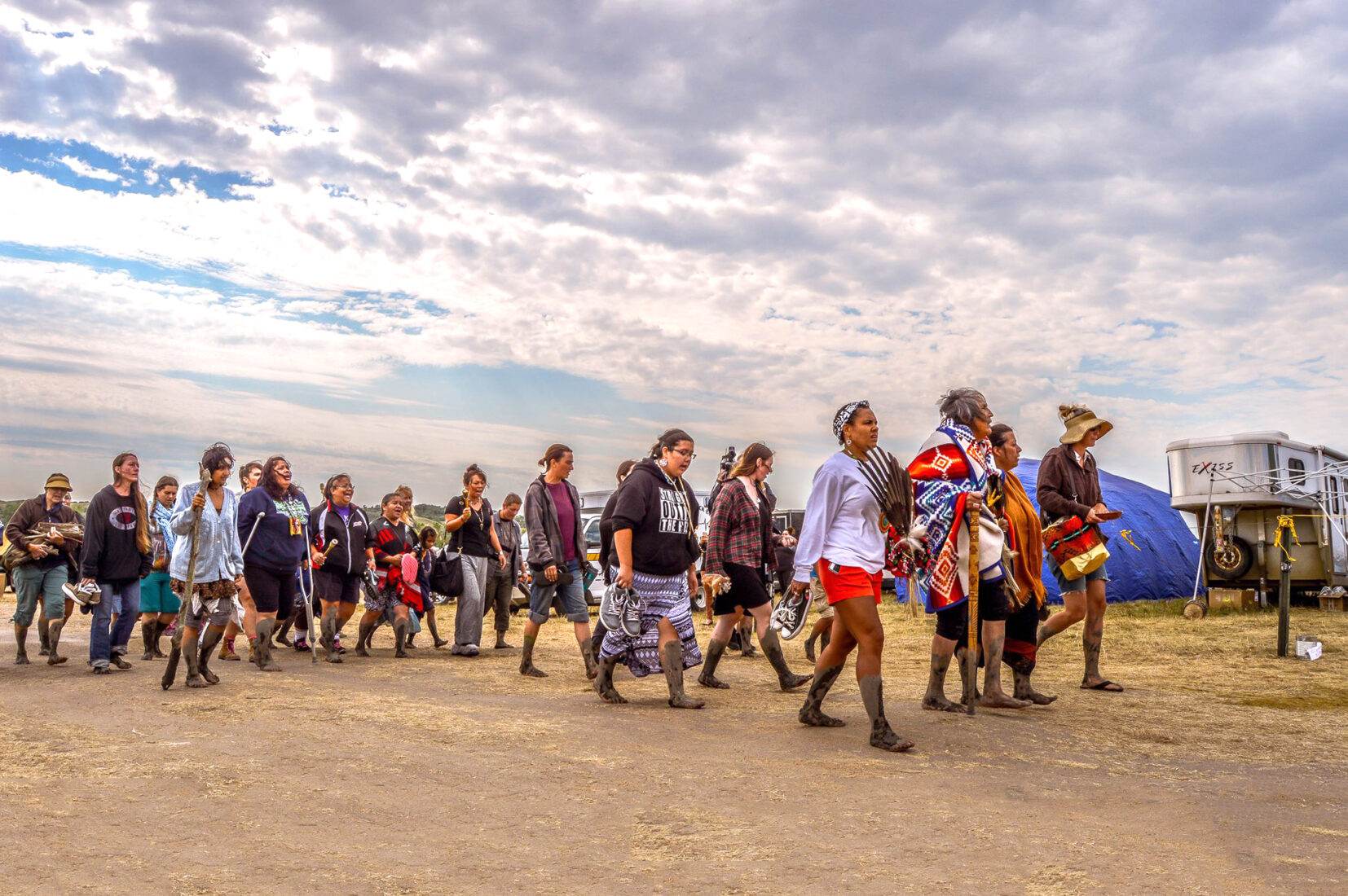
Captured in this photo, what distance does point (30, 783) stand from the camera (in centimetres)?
538

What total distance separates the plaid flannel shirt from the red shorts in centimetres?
260

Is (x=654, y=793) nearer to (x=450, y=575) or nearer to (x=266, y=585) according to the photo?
(x=266, y=585)

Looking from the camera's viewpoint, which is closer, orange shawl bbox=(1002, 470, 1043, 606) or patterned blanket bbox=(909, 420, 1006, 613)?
patterned blanket bbox=(909, 420, 1006, 613)

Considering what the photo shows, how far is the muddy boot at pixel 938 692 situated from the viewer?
751cm

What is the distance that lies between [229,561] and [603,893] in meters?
6.43

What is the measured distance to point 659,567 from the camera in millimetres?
8055

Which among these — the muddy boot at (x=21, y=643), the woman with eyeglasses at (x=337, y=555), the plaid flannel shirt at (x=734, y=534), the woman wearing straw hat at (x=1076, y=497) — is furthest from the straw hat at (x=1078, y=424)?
the muddy boot at (x=21, y=643)

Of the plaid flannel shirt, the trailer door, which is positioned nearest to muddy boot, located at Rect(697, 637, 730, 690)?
the plaid flannel shirt

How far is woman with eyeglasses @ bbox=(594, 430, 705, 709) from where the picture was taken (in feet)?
26.2

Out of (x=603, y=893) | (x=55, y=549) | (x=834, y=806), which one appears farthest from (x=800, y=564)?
(x=55, y=549)

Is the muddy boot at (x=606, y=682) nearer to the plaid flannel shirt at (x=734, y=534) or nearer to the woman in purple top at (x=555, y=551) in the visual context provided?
the plaid flannel shirt at (x=734, y=534)

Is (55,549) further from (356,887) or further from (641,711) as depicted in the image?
(356,887)

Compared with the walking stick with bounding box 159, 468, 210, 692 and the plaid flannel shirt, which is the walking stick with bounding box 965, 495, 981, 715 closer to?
the plaid flannel shirt

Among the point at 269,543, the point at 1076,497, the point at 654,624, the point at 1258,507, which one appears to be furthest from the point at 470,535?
the point at 1258,507
